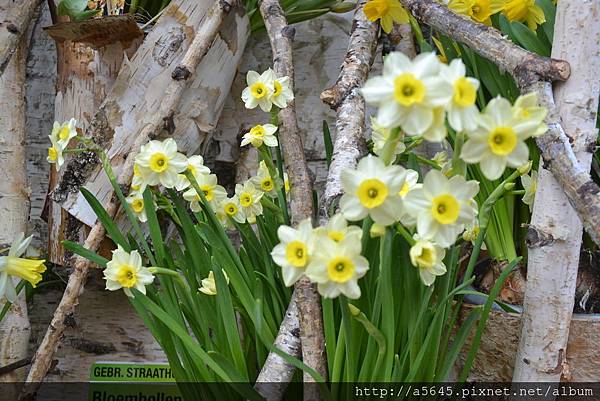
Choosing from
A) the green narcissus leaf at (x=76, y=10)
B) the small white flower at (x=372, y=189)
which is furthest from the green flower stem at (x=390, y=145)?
the green narcissus leaf at (x=76, y=10)

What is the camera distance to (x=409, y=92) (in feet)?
1.64

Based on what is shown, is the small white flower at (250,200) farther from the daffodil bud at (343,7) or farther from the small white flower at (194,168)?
the daffodil bud at (343,7)

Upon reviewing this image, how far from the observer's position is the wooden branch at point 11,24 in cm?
125

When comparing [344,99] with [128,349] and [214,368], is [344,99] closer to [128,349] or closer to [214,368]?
[214,368]

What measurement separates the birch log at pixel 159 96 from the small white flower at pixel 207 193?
12.0 inches

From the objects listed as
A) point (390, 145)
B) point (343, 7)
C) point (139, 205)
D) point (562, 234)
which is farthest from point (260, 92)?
point (343, 7)

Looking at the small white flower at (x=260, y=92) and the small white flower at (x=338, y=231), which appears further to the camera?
the small white flower at (x=260, y=92)

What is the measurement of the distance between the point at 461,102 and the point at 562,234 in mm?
448

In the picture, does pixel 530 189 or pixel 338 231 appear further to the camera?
pixel 530 189

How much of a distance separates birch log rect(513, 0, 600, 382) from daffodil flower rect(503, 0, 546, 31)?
0.17 metres

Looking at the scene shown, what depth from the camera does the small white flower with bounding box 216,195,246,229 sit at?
3.13 ft

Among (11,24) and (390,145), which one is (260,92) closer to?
(390,145)

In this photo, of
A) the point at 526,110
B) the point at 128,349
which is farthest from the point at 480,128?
the point at 128,349

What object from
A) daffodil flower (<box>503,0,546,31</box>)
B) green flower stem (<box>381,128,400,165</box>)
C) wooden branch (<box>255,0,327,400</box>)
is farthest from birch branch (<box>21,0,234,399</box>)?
green flower stem (<box>381,128,400,165</box>)
